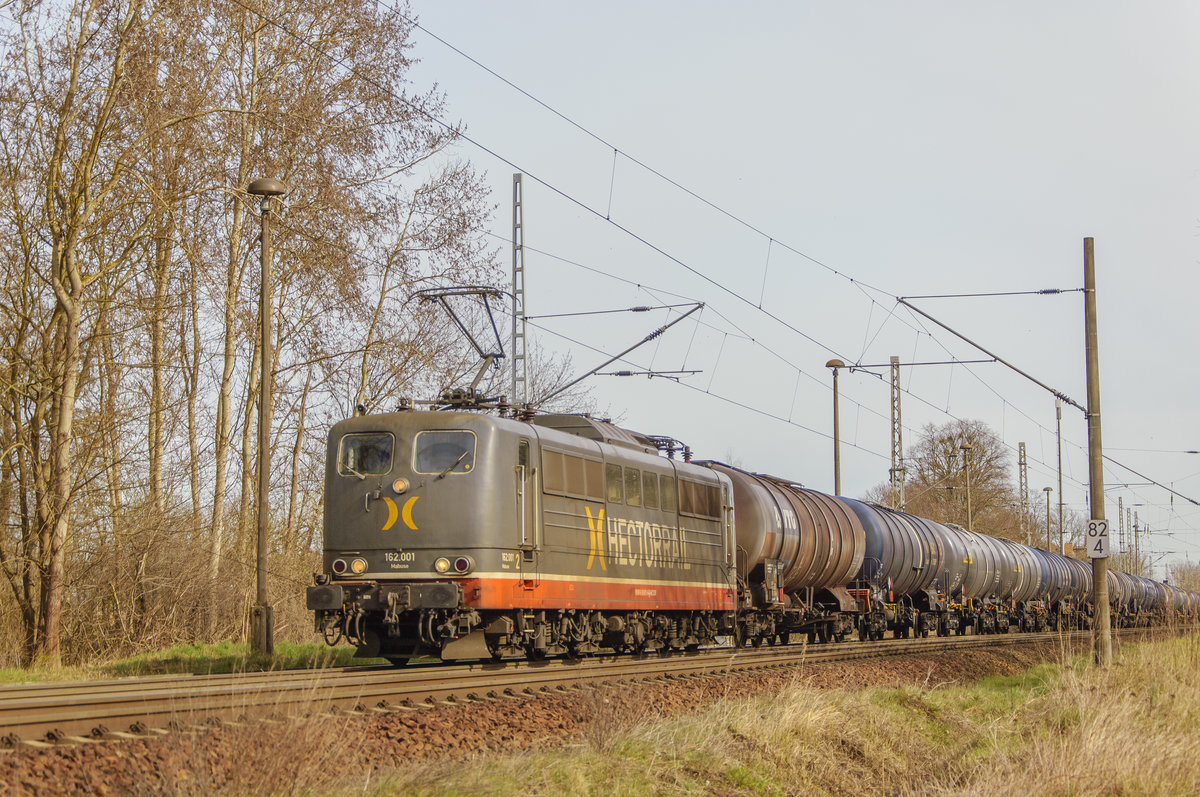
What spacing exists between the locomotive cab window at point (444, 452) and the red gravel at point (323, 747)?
3.55 m

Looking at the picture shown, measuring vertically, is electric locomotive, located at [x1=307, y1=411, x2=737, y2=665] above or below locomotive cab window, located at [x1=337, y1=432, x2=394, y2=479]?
below

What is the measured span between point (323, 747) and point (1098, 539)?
17.0 metres

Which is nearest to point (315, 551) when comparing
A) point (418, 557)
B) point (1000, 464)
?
point (418, 557)

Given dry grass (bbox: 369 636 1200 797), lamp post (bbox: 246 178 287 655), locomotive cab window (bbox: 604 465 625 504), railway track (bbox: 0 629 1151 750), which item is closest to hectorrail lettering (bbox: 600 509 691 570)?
locomotive cab window (bbox: 604 465 625 504)

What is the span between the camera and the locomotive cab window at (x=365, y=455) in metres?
15.1

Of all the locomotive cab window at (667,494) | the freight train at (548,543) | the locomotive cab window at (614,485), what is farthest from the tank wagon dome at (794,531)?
the locomotive cab window at (614,485)

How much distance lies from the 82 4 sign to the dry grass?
20.4ft

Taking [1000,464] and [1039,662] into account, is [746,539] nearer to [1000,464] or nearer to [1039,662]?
[1039,662]

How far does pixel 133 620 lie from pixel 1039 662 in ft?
50.9

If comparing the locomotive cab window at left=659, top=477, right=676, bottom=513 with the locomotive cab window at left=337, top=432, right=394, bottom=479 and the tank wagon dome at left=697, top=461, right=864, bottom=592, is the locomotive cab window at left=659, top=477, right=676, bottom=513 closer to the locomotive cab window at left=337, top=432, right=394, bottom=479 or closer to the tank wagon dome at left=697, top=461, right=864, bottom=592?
the tank wagon dome at left=697, top=461, right=864, bottom=592

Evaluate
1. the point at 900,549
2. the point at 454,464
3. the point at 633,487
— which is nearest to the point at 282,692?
the point at 454,464

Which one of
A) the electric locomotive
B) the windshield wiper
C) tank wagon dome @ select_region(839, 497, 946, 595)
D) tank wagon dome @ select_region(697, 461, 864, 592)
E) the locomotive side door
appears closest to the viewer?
the electric locomotive

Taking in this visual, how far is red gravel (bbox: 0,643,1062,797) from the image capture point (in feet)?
23.0

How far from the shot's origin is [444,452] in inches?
589
